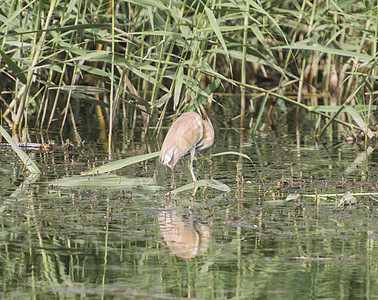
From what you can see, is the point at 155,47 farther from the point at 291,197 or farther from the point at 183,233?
the point at 183,233

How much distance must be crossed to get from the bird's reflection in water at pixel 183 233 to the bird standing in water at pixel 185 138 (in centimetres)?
102

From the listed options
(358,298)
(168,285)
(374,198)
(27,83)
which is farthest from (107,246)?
(27,83)

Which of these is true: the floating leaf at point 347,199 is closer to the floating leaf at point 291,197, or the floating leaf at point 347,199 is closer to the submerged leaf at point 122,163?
the floating leaf at point 291,197

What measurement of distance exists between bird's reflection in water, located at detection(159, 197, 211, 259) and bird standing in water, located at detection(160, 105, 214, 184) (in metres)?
1.02

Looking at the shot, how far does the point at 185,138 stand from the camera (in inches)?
245

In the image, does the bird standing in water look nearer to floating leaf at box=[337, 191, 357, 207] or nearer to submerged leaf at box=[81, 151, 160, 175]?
submerged leaf at box=[81, 151, 160, 175]

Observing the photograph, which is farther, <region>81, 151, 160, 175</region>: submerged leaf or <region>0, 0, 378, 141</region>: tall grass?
<region>0, 0, 378, 141</region>: tall grass

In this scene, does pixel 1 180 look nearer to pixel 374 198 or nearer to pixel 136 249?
pixel 136 249

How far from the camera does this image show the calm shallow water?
365 cm

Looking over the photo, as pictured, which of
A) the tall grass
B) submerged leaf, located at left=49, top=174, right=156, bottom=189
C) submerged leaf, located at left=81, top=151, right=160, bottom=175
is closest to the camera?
submerged leaf, located at left=49, top=174, right=156, bottom=189

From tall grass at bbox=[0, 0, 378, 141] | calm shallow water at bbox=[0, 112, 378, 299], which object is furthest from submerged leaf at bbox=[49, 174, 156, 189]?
tall grass at bbox=[0, 0, 378, 141]

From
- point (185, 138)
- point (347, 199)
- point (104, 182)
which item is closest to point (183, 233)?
point (347, 199)

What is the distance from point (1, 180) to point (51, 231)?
5.79 ft

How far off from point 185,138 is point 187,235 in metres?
1.77
